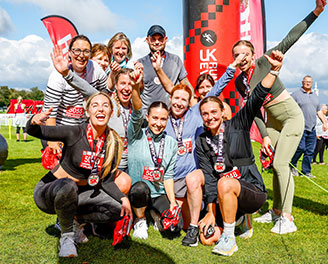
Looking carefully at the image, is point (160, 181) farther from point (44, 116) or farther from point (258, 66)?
point (258, 66)

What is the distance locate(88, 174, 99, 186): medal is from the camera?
2.36 m

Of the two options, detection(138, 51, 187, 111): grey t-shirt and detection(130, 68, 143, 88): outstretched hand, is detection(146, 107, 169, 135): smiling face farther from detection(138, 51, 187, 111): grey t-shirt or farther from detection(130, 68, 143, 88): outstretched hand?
detection(138, 51, 187, 111): grey t-shirt

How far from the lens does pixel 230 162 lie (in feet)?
8.71

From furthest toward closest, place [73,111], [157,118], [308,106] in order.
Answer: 1. [308,106]
2. [73,111]
3. [157,118]

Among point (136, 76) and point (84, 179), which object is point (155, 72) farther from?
point (84, 179)

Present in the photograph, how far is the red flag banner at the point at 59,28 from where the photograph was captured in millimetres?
6602

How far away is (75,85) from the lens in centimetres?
262

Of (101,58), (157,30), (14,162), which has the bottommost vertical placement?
(14,162)

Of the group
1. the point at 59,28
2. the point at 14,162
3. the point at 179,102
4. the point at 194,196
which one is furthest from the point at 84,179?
the point at 14,162

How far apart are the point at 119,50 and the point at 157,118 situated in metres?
1.26

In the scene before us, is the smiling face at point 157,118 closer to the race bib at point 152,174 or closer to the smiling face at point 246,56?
the race bib at point 152,174

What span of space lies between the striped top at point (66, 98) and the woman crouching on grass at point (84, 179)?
459 mm

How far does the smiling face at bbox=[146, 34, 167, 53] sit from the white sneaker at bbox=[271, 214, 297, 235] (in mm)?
2311

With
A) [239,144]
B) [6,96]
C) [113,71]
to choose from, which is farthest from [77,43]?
[6,96]
